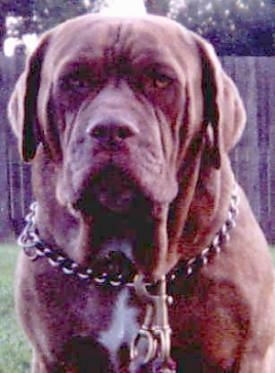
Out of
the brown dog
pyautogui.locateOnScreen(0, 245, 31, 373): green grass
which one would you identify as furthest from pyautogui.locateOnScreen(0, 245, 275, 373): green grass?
the brown dog

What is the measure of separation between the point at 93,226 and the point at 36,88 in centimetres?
44

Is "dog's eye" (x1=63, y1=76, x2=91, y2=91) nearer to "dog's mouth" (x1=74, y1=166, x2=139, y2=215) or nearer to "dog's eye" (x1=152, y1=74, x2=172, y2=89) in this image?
"dog's eye" (x1=152, y1=74, x2=172, y2=89)

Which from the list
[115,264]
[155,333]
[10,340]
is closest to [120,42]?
[115,264]

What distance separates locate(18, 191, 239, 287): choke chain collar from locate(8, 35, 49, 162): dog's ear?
11.8 inches

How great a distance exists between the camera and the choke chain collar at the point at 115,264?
12.7ft

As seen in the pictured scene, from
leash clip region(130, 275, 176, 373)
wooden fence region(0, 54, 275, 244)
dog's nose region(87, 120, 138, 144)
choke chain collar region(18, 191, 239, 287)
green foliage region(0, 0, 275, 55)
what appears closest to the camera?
dog's nose region(87, 120, 138, 144)

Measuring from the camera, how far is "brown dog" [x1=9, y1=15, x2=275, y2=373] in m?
3.65

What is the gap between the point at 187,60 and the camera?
3.77 metres

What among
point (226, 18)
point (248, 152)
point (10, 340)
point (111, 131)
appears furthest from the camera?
point (226, 18)

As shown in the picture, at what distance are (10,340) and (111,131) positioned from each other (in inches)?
111

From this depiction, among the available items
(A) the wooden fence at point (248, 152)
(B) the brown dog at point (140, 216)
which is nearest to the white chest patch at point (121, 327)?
(B) the brown dog at point (140, 216)

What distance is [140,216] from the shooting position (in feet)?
12.3

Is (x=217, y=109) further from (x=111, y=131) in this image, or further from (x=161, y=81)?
(x=111, y=131)

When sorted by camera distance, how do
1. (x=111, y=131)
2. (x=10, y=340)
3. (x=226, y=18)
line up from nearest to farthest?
1. (x=111, y=131)
2. (x=10, y=340)
3. (x=226, y=18)
